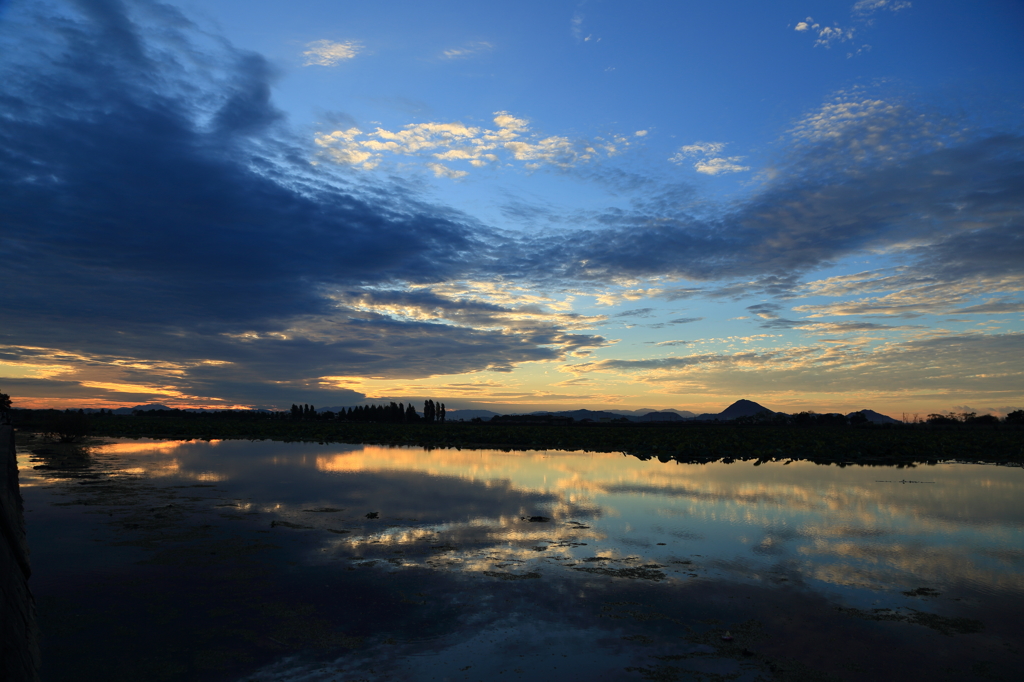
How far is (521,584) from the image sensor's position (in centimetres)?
952

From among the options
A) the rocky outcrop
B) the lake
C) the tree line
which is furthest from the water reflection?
the tree line

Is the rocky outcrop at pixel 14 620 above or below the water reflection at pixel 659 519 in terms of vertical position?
above

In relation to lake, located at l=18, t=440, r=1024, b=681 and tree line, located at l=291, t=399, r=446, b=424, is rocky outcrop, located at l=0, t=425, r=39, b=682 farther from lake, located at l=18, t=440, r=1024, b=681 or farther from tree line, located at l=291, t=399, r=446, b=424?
tree line, located at l=291, t=399, r=446, b=424

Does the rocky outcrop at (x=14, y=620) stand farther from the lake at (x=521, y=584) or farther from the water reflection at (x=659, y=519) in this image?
the water reflection at (x=659, y=519)

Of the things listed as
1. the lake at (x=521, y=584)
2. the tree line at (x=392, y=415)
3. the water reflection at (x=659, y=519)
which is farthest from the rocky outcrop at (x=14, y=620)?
the tree line at (x=392, y=415)

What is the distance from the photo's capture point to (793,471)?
2995 centimetres

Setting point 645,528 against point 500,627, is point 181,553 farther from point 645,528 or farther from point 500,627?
point 645,528

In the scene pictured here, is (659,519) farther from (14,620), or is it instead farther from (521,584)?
(14,620)

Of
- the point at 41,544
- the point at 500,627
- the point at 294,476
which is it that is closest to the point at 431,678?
the point at 500,627

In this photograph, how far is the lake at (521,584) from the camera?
666cm

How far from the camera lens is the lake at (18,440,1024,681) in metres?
6.66

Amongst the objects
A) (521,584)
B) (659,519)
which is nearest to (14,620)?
A: (521,584)

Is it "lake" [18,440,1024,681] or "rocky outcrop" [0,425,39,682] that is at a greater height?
"rocky outcrop" [0,425,39,682]

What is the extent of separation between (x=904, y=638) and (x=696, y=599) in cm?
280
